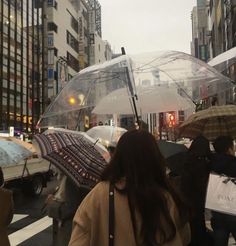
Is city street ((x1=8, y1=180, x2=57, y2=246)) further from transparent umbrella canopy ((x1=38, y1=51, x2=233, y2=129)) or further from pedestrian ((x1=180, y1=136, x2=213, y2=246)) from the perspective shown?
pedestrian ((x1=180, y1=136, x2=213, y2=246))

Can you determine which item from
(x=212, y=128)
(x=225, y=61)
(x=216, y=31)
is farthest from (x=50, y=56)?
(x=225, y=61)

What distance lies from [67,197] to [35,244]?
13.6ft

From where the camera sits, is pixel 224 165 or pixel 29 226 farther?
pixel 29 226

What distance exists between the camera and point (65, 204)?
489cm

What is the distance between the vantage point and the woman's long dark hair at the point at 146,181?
2625 millimetres

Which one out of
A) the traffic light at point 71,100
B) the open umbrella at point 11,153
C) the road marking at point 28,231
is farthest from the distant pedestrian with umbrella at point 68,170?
the road marking at point 28,231

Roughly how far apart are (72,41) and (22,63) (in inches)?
1035

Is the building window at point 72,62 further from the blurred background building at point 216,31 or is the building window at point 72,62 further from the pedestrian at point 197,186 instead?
the pedestrian at point 197,186

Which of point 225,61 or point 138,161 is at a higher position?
point 225,61

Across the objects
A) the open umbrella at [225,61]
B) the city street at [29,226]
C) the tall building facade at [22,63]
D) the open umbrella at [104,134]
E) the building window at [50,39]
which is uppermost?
the building window at [50,39]

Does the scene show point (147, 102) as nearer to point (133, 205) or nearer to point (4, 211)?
point (4, 211)

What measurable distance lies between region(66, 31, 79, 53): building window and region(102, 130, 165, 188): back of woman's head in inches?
2908

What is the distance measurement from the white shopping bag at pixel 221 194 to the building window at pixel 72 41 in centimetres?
7251

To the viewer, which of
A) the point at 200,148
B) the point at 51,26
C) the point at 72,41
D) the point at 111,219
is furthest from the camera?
the point at 72,41
